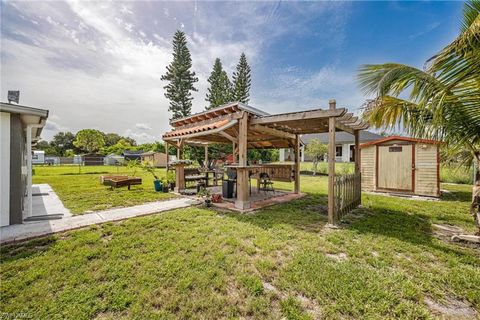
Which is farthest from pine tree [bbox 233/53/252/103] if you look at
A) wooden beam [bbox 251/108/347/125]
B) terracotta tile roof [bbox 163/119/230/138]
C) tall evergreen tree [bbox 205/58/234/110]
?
wooden beam [bbox 251/108/347/125]

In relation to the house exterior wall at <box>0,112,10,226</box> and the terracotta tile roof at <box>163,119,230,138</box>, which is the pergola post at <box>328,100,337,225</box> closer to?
the terracotta tile roof at <box>163,119,230,138</box>

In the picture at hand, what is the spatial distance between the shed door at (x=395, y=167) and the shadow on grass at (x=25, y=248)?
12.0 metres

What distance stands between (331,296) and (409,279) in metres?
1.26

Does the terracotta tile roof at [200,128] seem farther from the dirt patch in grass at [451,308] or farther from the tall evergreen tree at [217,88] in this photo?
the tall evergreen tree at [217,88]

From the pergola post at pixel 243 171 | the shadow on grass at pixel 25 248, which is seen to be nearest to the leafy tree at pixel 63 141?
the shadow on grass at pixel 25 248

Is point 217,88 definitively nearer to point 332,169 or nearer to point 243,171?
point 243,171

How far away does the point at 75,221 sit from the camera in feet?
15.3

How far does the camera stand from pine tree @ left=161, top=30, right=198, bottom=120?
22.0 m

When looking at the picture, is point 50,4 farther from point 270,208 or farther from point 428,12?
point 428,12

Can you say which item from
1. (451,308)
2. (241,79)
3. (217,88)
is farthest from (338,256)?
(241,79)

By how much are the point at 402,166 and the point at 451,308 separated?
8.67 metres

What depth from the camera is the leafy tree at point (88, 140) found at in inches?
1903

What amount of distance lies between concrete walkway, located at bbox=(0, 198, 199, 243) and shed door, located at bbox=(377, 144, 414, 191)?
30.2 feet

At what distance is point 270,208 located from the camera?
6.20 metres
